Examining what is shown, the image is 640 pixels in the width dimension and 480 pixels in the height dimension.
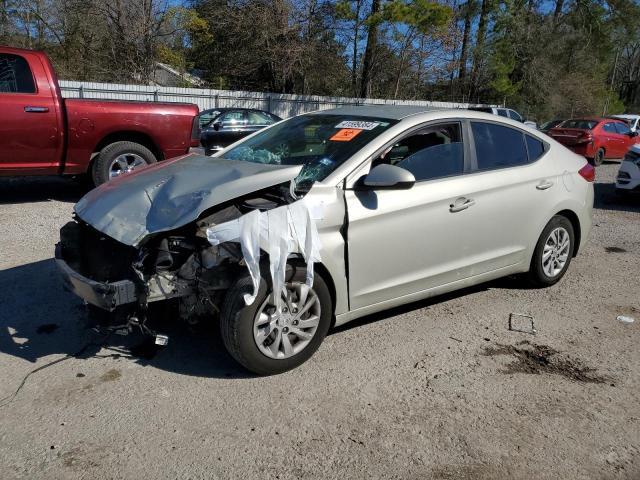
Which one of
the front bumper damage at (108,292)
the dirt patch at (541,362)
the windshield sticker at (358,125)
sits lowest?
the dirt patch at (541,362)

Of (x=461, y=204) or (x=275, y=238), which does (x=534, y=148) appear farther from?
(x=275, y=238)

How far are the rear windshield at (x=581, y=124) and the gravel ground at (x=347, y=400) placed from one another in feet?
46.6

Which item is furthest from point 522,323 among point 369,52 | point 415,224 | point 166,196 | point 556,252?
point 369,52

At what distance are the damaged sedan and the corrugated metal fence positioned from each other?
49.9 feet

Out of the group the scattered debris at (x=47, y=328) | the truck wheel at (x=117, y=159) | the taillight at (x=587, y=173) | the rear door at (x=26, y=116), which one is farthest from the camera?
the truck wheel at (x=117, y=159)

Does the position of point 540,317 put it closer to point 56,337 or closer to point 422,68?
point 56,337

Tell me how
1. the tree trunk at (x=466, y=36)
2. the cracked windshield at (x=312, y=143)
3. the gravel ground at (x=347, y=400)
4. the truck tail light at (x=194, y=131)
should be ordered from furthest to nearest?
the tree trunk at (x=466, y=36)
the truck tail light at (x=194, y=131)
the cracked windshield at (x=312, y=143)
the gravel ground at (x=347, y=400)

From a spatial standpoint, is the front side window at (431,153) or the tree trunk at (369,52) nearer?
the front side window at (431,153)

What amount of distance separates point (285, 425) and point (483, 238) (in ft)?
7.56

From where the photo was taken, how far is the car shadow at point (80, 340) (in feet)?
12.7

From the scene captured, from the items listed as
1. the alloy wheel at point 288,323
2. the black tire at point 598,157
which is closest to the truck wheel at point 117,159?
the alloy wheel at point 288,323

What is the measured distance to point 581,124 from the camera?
18078 mm

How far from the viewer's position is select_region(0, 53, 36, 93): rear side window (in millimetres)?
7480

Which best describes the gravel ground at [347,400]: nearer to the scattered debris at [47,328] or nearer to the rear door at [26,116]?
the scattered debris at [47,328]
